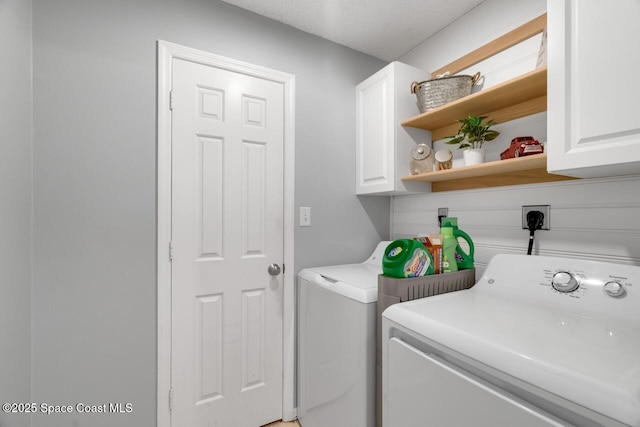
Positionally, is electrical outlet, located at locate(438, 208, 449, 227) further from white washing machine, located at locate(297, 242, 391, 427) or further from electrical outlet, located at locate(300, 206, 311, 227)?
electrical outlet, located at locate(300, 206, 311, 227)

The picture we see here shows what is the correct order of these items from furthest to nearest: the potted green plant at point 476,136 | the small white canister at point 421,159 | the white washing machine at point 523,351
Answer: the small white canister at point 421,159 < the potted green plant at point 476,136 < the white washing machine at point 523,351

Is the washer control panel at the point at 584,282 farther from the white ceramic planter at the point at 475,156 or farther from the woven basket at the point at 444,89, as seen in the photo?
the woven basket at the point at 444,89

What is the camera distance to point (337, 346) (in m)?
1.39

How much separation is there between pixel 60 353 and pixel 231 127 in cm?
132

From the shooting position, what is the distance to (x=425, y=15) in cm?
176

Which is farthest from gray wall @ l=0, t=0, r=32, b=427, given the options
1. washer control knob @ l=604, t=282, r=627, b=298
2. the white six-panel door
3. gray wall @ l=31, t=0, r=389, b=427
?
washer control knob @ l=604, t=282, r=627, b=298

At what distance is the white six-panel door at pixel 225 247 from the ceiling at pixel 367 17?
1.36 feet

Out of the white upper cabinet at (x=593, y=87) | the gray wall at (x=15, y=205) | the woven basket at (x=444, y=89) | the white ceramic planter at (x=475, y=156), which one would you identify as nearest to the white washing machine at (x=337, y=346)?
the white ceramic planter at (x=475, y=156)

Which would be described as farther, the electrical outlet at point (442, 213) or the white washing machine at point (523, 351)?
the electrical outlet at point (442, 213)

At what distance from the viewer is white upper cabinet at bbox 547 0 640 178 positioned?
860 mm

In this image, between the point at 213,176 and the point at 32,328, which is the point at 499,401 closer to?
the point at 213,176

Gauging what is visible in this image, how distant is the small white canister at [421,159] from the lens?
5.67 ft

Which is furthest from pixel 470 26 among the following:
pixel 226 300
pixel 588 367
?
pixel 226 300

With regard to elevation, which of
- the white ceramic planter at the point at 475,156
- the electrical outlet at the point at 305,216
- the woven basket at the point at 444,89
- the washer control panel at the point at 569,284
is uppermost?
the woven basket at the point at 444,89
